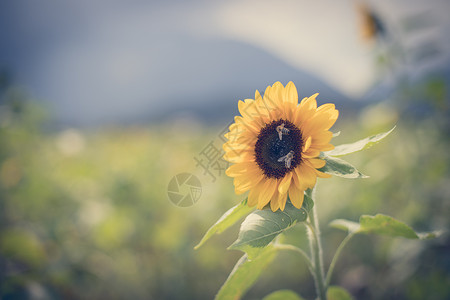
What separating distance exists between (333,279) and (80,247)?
2.31 meters

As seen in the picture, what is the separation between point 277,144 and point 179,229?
1.68 meters

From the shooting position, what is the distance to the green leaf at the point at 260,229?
756mm

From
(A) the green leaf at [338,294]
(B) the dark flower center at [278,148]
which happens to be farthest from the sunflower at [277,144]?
(A) the green leaf at [338,294]

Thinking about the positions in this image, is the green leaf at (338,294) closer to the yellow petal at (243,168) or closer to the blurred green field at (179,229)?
the blurred green field at (179,229)

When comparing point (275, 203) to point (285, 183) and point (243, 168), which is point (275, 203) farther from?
point (243, 168)

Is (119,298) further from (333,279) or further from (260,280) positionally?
(333,279)

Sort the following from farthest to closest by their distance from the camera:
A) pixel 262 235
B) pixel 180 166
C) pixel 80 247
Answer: pixel 180 166
pixel 80 247
pixel 262 235

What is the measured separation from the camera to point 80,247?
2396 mm

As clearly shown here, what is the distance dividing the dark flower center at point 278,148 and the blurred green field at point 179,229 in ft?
2.96

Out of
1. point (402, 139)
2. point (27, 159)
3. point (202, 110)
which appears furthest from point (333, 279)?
point (202, 110)

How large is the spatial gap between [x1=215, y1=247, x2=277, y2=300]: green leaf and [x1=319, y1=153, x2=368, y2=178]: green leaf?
36cm

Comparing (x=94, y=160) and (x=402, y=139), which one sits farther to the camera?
(x=94, y=160)

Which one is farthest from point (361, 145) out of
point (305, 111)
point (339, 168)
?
point (305, 111)

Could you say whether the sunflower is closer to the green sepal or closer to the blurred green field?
the green sepal
